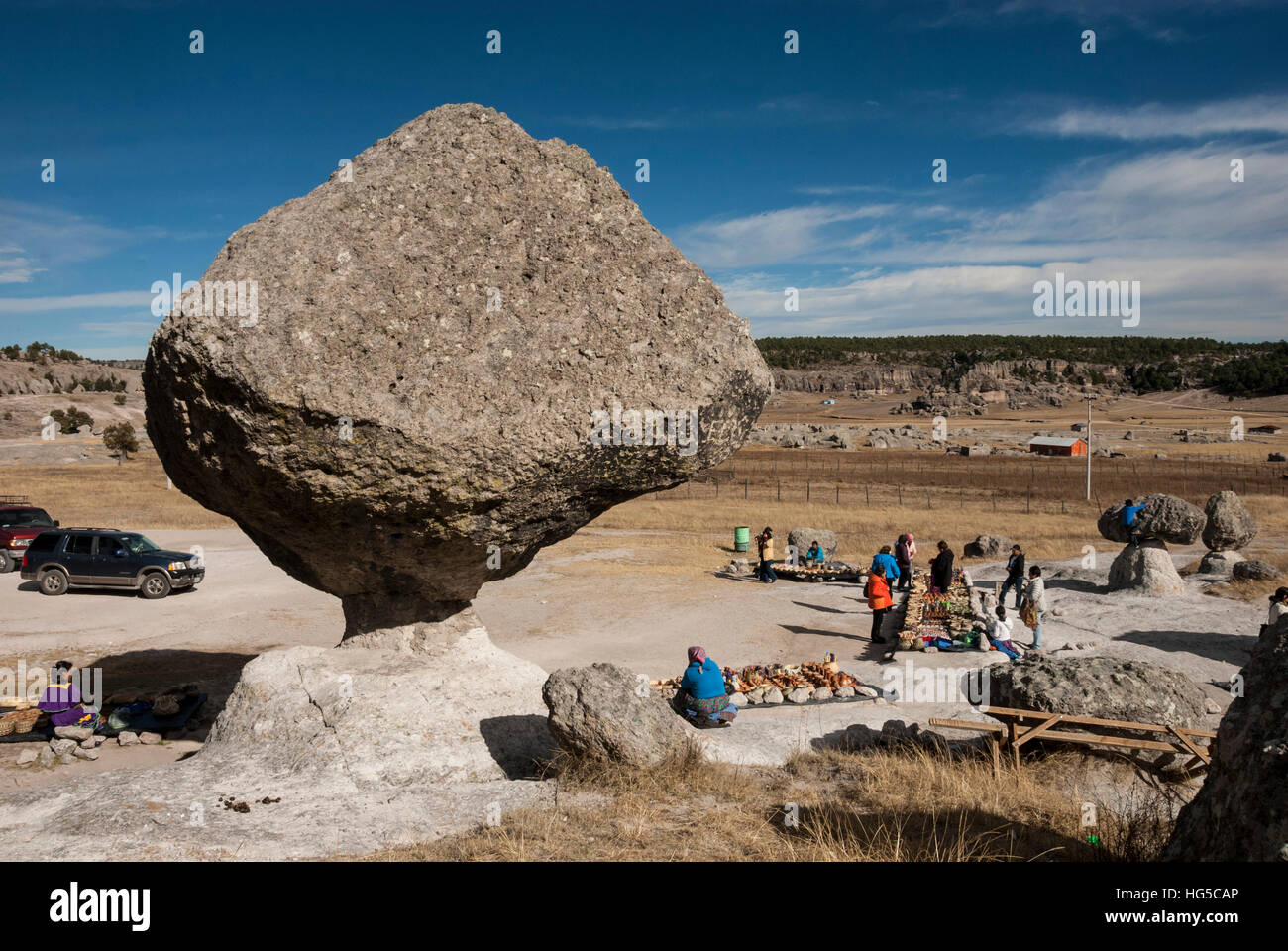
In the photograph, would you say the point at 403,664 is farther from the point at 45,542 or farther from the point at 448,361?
the point at 45,542

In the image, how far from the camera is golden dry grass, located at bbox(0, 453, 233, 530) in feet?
114

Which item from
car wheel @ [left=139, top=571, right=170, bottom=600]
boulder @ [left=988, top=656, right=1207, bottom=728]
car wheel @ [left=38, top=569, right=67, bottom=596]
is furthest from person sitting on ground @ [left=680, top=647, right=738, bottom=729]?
car wheel @ [left=38, top=569, right=67, bottom=596]

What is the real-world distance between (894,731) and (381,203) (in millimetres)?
7951

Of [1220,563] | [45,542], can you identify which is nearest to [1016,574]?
[1220,563]

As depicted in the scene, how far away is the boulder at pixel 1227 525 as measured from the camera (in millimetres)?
22750

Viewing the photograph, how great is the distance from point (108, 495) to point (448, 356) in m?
43.1

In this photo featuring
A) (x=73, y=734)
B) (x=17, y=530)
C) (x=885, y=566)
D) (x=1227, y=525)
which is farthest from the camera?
(x=17, y=530)

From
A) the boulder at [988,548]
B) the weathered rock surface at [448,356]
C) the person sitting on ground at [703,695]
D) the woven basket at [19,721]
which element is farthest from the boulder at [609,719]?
the boulder at [988,548]

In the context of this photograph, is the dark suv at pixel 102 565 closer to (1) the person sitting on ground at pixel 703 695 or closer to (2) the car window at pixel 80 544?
(2) the car window at pixel 80 544

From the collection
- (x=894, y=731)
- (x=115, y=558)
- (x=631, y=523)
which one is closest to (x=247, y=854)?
(x=894, y=731)

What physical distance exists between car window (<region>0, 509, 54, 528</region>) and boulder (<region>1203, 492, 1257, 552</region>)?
109ft

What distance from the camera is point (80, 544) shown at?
2102cm

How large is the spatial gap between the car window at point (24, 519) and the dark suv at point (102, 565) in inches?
239
